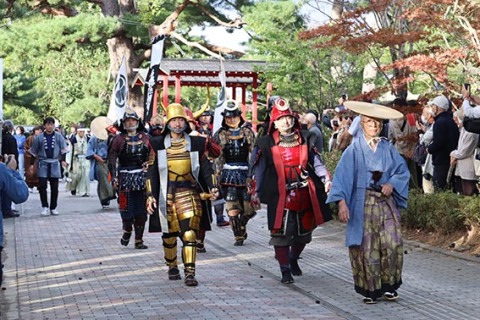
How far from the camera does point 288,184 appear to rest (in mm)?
9891

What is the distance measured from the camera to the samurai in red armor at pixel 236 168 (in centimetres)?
1302

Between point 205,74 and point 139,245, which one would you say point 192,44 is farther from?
point 139,245

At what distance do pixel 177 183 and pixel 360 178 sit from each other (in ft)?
7.22

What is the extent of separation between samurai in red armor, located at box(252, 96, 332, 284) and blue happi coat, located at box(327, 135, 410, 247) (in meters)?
1.19

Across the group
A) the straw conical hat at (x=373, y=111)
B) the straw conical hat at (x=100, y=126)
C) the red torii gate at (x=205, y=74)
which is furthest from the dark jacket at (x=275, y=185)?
the red torii gate at (x=205, y=74)

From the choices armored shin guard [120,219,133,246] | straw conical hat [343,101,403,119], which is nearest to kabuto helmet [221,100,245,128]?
armored shin guard [120,219,133,246]

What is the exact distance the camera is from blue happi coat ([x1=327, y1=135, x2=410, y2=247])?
8.56 meters

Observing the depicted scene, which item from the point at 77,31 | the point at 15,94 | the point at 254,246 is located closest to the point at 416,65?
the point at 254,246

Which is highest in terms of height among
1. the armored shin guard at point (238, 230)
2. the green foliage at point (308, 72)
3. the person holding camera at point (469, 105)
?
the green foliage at point (308, 72)

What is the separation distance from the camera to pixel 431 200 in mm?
12617

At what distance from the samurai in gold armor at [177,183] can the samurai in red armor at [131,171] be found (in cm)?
276

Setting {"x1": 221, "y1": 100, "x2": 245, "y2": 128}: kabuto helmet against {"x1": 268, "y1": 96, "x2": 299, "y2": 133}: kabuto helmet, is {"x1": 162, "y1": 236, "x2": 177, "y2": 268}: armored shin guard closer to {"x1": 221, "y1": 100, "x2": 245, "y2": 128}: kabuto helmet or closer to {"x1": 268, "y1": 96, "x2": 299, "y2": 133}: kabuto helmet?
{"x1": 268, "y1": 96, "x2": 299, "y2": 133}: kabuto helmet

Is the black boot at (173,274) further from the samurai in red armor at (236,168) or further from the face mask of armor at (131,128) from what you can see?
the face mask of armor at (131,128)

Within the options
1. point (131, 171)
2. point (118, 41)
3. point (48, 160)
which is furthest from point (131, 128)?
point (118, 41)
